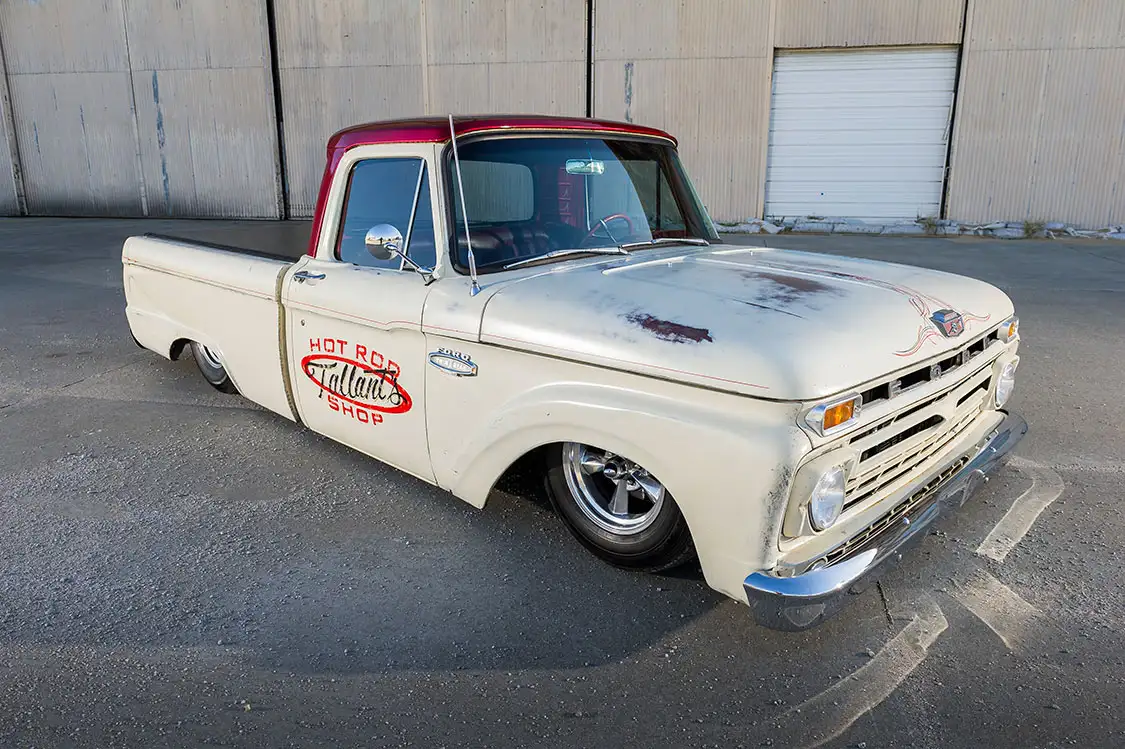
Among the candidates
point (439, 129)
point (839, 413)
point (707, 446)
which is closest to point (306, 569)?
point (707, 446)

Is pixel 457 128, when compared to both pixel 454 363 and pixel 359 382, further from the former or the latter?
pixel 359 382

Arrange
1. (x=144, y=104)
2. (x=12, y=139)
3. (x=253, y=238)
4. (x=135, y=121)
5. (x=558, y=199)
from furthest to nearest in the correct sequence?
(x=12, y=139) → (x=135, y=121) → (x=144, y=104) → (x=253, y=238) → (x=558, y=199)

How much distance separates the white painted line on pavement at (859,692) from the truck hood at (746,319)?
3.01 ft

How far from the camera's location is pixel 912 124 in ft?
46.8

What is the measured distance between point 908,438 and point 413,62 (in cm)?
1511

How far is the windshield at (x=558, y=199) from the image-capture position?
3.35 m

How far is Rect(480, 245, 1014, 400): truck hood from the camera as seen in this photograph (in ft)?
7.78

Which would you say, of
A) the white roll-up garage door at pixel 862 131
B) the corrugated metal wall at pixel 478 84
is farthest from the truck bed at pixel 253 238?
the white roll-up garage door at pixel 862 131

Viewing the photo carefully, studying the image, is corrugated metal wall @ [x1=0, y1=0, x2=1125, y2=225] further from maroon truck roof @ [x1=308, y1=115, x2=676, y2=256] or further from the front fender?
the front fender

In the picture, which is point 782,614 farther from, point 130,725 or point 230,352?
point 230,352

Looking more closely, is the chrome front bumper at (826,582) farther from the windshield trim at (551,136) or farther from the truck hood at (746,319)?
the windshield trim at (551,136)

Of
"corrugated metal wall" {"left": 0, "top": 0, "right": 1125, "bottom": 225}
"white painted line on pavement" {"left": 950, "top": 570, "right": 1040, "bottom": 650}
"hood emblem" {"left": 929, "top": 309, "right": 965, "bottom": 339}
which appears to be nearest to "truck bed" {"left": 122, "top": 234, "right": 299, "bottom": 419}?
"hood emblem" {"left": 929, "top": 309, "right": 965, "bottom": 339}

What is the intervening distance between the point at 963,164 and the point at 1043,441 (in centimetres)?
1135

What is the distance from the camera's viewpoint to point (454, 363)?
3121 millimetres
